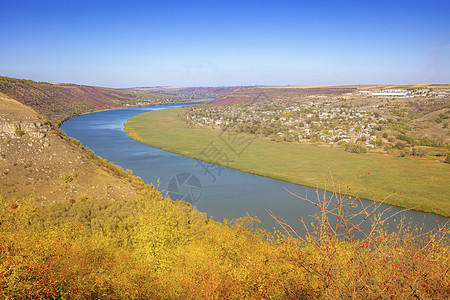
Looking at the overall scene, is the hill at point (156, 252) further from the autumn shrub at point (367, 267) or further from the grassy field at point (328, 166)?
the grassy field at point (328, 166)

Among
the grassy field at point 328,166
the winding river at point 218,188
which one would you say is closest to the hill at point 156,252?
the winding river at point 218,188

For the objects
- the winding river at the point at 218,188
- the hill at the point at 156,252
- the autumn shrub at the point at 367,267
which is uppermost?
the autumn shrub at the point at 367,267

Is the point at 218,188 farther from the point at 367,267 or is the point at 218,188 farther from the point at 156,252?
the point at 367,267

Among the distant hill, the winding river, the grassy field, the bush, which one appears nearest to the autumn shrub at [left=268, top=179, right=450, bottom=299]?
the grassy field

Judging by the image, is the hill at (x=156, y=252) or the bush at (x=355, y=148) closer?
the hill at (x=156, y=252)

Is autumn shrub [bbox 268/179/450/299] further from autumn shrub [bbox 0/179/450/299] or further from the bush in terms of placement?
the bush

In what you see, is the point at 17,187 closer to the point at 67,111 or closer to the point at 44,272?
the point at 44,272

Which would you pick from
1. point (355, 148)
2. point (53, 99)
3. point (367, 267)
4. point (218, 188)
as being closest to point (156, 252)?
point (367, 267)
